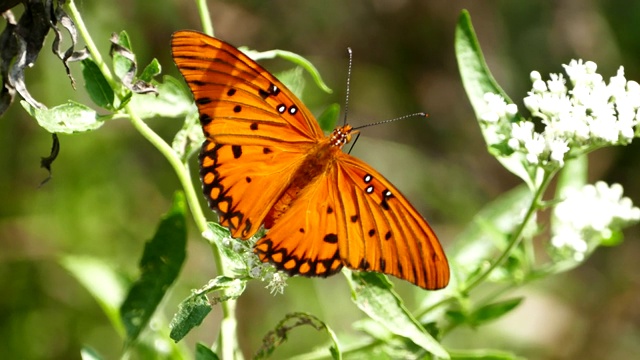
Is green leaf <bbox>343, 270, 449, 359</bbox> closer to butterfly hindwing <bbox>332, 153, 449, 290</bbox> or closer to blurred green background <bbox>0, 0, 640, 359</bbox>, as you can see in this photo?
butterfly hindwing <bbox>332, 153, 449, 290</bbox>

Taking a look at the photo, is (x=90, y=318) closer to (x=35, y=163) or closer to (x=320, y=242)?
(x=35, y=163)

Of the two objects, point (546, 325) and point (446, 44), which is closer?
point (546, 325)

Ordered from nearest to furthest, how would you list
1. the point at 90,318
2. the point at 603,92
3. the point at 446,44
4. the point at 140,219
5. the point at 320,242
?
the point at 320,242, the point at 603,92, the point at 90,318, the point at 140,219, the point at 446,44

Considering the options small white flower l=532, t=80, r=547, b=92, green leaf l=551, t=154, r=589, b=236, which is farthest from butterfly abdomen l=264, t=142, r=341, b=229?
green leaf l=551, t=154, r=589, b=236

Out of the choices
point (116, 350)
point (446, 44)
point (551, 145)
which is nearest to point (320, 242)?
point (551, 145)

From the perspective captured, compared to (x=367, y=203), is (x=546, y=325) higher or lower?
lower

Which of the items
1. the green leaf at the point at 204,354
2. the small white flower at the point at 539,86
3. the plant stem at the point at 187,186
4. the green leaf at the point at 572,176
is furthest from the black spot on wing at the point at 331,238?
the green leaf at the point at 572,176

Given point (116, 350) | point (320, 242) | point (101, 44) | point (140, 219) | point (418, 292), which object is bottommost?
point (116, 350)

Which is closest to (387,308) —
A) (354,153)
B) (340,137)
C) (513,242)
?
(513,242)
